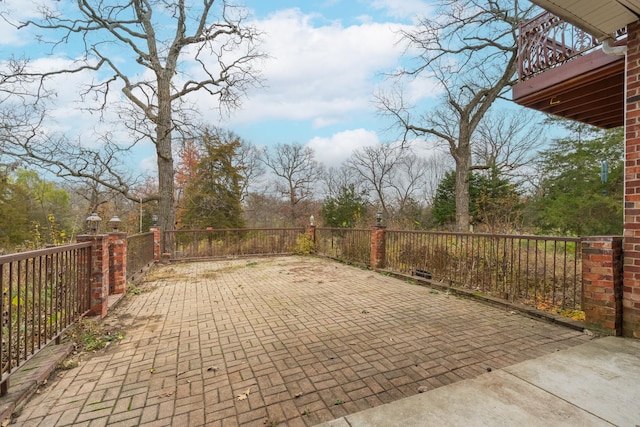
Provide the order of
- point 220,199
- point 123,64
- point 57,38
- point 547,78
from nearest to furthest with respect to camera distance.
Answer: point 547,78
point 57,38
point 123,64
point 220,199

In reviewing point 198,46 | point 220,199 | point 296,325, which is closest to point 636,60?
point 296,325

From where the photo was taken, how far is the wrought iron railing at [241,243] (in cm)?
1001

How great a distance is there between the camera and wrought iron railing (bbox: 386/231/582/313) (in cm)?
432

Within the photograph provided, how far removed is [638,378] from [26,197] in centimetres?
2932

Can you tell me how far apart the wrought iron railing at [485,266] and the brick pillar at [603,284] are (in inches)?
28.2

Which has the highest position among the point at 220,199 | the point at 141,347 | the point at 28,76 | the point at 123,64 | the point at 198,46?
the point at 198,46

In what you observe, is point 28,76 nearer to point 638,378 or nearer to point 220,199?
point 220,199

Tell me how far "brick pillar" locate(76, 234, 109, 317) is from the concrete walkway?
3.50m

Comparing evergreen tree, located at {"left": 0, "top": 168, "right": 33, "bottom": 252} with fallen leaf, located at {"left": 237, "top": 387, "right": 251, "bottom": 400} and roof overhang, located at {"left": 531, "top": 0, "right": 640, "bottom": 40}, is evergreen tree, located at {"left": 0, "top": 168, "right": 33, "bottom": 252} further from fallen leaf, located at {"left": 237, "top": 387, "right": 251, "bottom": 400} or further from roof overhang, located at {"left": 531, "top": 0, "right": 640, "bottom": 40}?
roof overhang, located at {"left": 531, "top": 0, "right": 640, "bottom": 40}

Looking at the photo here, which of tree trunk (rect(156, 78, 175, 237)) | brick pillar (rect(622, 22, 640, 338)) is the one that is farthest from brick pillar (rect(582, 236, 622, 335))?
tree trunk (rect(156, 78, 175, 237))

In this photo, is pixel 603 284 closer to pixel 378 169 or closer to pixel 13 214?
pixel 378 169

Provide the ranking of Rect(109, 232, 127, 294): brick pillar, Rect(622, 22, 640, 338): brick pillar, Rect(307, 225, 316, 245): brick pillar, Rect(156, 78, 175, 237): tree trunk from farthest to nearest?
Rect(156, 78, 175, 237): tree trunk, Rect(307, 225, 316, 245): brick pillar, Rect(109, 232, 127, 294): brick pillar, Rect(622, 22, 640, 338): brick pillar

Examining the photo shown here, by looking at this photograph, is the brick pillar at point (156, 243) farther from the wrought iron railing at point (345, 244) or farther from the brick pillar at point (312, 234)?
the wrought iron railing at point (345, 244)

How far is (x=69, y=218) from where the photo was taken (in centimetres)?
2100
